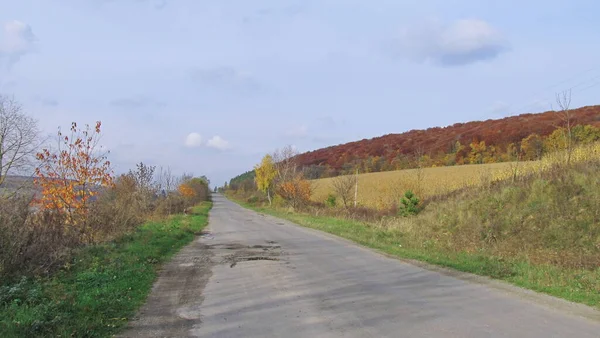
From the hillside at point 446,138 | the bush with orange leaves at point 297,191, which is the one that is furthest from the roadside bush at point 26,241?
the hillside at point 446,138

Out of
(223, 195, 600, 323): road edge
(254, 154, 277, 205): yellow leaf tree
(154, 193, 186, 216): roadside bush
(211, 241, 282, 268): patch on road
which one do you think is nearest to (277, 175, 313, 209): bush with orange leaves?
(154, 193, 186, 216): roadside bush

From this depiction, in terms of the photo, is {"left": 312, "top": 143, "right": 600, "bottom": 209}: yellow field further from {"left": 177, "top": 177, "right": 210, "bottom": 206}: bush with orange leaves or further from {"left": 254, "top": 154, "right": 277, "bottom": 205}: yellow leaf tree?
{"left": 177, "top": 177, "right": 210, "bottom": 206}: bush with orange leaves

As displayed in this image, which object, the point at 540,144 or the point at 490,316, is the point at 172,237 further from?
the point at 540,144

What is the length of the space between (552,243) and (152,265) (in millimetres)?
11073

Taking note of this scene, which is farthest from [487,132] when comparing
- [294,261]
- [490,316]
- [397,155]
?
[490,316]

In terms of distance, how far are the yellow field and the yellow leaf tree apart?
965cm

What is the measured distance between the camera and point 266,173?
226ft

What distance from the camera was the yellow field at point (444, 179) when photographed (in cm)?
1930

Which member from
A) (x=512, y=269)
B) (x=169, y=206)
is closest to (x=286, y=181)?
(x=169, y=206)

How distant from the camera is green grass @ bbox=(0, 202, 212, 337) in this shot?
18.6 feet

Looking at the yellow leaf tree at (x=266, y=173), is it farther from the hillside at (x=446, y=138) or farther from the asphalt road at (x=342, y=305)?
the asphalt road at (x=342, y=305)

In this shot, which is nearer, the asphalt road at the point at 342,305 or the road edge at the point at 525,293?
the asphalt road at the point at 342,305

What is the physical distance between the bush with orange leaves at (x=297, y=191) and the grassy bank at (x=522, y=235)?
24.6 meters

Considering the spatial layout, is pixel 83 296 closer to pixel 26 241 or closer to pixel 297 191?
pixel 26 241
